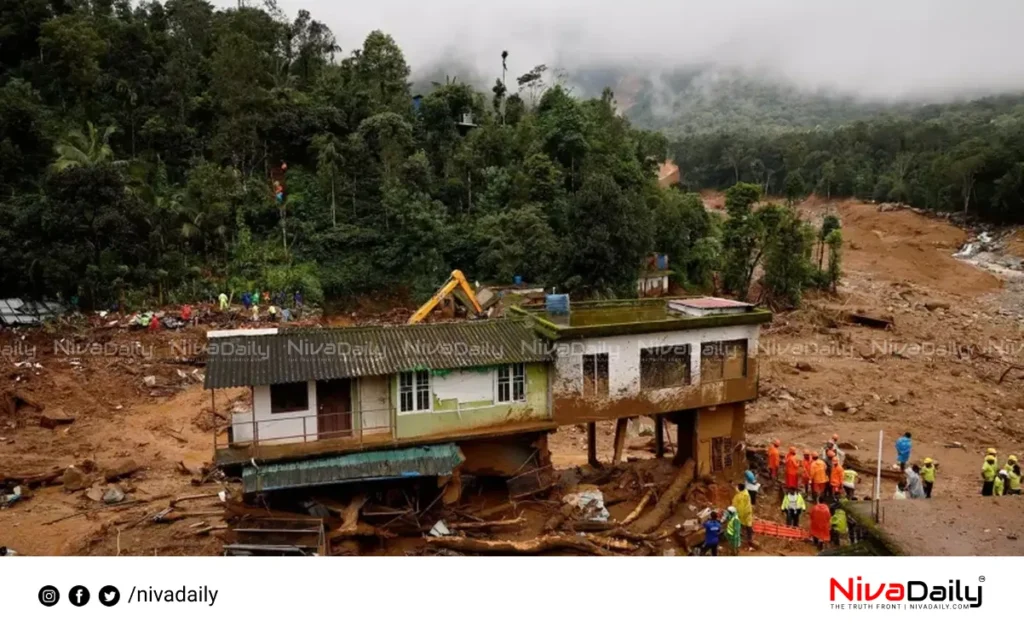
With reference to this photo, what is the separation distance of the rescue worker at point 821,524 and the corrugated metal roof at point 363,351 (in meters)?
4.44

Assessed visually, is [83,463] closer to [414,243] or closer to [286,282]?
[286,282]

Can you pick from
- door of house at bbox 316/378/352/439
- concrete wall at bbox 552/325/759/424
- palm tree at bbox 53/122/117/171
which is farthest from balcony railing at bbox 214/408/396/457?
palm tree at bbox 53/122/117/171

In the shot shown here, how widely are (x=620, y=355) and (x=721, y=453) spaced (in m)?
2.94

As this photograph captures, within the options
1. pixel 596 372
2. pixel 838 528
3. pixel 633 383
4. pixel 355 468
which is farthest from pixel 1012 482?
pixel 355 468

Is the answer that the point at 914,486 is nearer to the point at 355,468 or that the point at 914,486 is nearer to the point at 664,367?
the point at 664,367

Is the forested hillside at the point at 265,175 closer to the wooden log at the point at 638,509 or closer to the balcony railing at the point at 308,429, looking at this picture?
the wooden log at the point at 638,509

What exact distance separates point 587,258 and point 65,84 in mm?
21839

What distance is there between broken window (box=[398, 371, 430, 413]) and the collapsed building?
2cm

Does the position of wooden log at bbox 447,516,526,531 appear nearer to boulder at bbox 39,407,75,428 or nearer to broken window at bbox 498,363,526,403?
broken window at bbox 498,363,526,403

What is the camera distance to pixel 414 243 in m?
25.6

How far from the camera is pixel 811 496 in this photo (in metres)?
11.3

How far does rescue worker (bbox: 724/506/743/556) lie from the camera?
31.1ft

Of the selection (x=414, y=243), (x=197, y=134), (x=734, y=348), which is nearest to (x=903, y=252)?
Answer: (x=414, y=243)
